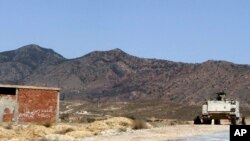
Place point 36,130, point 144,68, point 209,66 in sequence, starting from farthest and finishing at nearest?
1. point 144,68
2. point 209,66
3. point 36,130

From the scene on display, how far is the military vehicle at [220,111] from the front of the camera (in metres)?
44.8

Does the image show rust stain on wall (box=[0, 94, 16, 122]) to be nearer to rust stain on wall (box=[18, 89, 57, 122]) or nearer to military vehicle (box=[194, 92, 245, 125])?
rust stain on wall (box=[18, 89, 57, 122])

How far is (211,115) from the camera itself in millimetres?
45406

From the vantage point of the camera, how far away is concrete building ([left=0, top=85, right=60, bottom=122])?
48.4 m

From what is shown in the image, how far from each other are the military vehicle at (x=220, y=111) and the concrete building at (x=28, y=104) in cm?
1407

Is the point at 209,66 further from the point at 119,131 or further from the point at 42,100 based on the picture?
the point at 119,131

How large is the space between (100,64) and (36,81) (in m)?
24.0

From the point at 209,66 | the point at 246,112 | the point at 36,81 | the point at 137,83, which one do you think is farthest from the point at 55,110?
the point at 36,81

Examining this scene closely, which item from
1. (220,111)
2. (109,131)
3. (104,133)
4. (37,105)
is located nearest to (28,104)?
(37,105)

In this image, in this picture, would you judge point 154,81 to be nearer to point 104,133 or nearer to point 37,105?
point 37,105

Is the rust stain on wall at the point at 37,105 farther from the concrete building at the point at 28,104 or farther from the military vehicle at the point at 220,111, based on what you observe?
the military vehicle at the point at 220,111

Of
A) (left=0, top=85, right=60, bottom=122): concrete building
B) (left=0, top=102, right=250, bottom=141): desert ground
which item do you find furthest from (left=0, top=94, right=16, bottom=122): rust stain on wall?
(left=0, top=102, right=250, bottom=141): desert ground

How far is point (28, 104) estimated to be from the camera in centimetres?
4994

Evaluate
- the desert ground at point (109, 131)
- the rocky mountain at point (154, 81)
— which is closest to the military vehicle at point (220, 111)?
the desert ground at point (109, 131)
